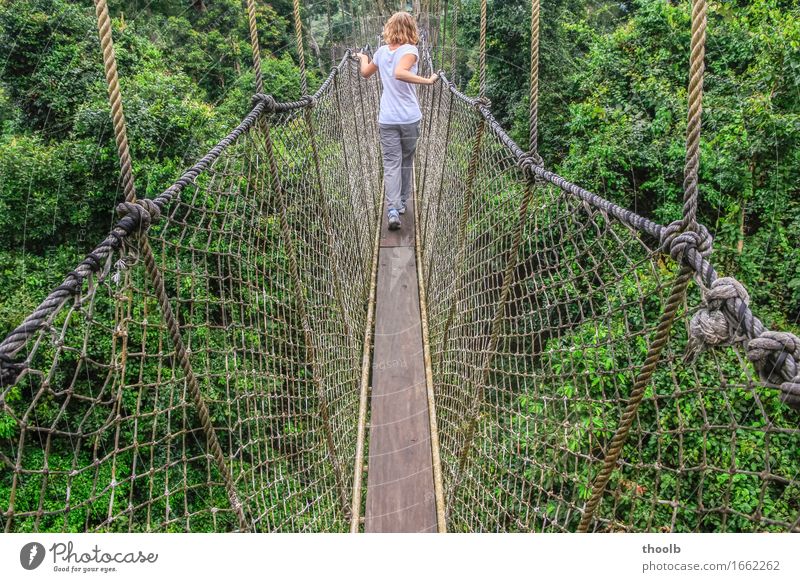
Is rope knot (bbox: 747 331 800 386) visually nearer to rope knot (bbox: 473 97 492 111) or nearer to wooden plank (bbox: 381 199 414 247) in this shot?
rope knot (bbox: 473 97 492 111)

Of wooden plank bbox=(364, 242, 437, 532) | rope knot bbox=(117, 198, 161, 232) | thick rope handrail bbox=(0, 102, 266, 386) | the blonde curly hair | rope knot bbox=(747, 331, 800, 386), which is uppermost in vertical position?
the blonde curly hair

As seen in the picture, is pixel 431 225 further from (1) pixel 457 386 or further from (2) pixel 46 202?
(2) pixel 46 202

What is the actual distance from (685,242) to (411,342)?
160 cm

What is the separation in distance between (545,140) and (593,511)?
6.45 m

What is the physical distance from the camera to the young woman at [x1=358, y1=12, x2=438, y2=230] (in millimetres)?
2281

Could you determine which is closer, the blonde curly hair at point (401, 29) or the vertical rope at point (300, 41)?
the vertical rope at point (300, 41)

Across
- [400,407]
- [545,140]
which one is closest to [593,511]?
[400,407]

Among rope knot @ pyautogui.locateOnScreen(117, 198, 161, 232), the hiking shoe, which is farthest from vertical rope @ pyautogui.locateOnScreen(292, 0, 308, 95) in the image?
rope knot @ pyautogui.locateOnScreen(117, 198, 161, 232)

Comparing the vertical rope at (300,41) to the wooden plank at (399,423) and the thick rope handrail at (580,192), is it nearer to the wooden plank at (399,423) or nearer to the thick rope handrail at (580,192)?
the thick rope handrail at (580,192)

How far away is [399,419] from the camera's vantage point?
1.91m

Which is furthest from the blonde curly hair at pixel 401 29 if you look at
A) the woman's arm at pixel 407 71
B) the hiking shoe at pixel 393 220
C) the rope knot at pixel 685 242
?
the rope knot at pixel 685 242

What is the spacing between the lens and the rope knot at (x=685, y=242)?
0.66 meters

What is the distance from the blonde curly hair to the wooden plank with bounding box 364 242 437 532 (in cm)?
100

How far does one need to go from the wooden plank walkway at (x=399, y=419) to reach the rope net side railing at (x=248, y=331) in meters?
0.12
